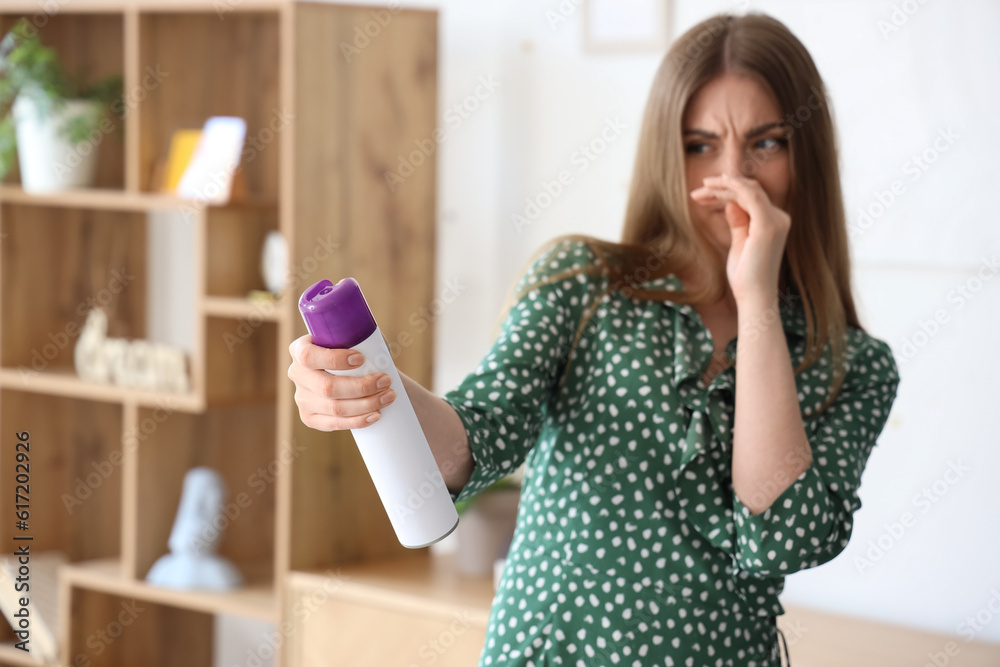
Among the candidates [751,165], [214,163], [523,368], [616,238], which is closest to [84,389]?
[214,163]

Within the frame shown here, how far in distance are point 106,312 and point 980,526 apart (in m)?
2.02

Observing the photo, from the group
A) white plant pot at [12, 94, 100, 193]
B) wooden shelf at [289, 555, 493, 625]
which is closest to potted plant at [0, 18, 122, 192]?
white plant pot at [12, 94, 100, 193]

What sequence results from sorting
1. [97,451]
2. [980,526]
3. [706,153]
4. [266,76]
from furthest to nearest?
[97,451] < [266,76] < [980,526] < [706,153]

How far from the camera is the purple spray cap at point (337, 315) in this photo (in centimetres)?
80

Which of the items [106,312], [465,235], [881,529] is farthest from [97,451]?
[881,529]

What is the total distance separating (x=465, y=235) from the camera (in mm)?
2316

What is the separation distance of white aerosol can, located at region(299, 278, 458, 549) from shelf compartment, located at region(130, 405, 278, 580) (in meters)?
1.25

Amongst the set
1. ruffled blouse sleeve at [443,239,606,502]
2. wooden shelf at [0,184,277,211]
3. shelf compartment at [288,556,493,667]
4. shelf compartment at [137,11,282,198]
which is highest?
shelf compartment at [137,11,282,198]

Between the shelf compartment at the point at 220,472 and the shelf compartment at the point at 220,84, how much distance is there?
53 cm

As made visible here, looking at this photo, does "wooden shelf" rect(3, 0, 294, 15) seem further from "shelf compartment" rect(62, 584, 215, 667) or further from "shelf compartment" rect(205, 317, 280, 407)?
"shelf compartment" rect(62, 584, 215, 667)

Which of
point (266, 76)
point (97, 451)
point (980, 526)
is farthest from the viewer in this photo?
point (97, 451)

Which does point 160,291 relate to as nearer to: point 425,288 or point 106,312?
point 106,312

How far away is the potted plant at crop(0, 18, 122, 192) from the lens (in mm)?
2252

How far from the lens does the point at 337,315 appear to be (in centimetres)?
81
